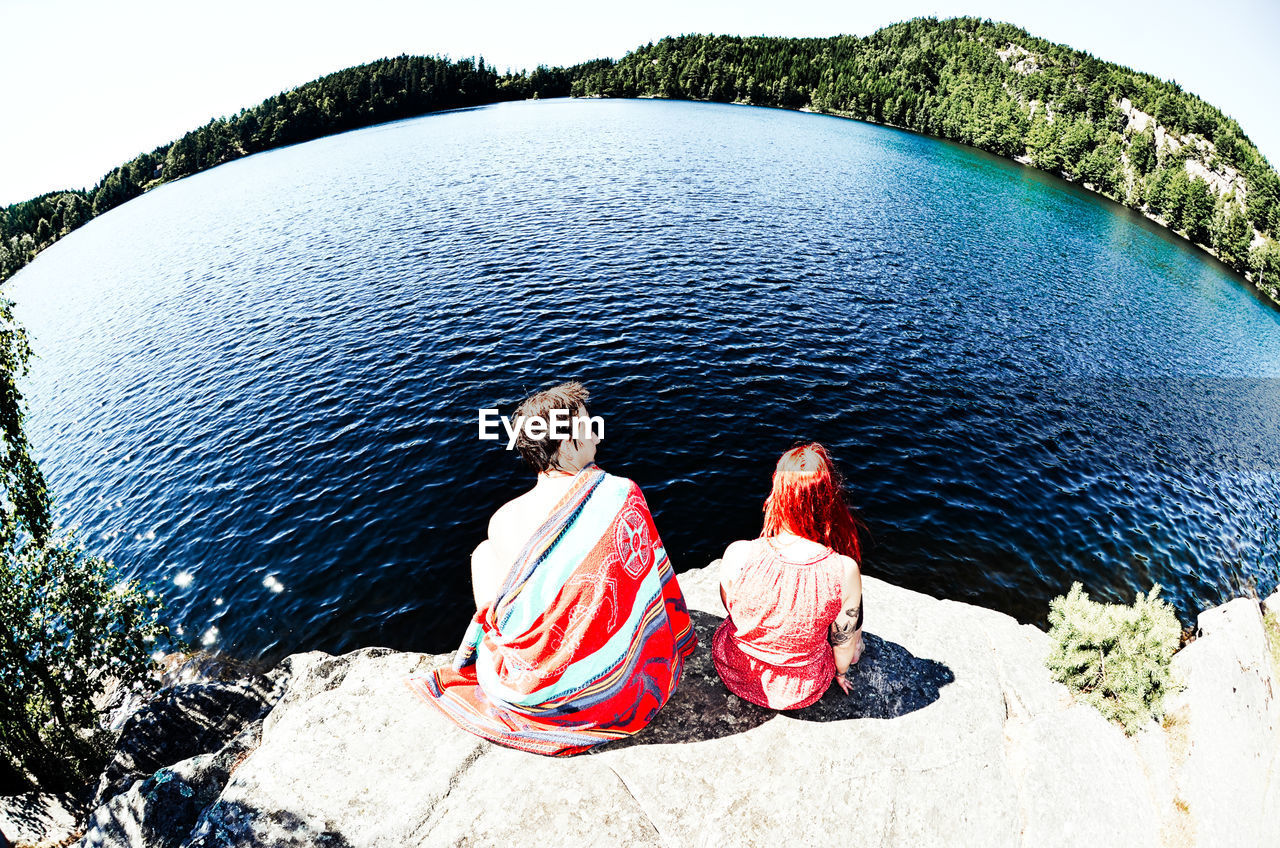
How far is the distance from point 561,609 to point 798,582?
7.30 ft

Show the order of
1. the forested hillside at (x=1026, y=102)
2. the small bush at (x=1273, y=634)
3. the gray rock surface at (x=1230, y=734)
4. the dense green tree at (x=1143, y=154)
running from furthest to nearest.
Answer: the dense green tree at (x=1143, y=154), the forested hillside at (x=1026, y=102), the small bush at (x=1273, y=634), the gray rock surface at (x=1230, y=734)

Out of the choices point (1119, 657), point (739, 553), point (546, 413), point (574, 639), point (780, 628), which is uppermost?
point (546, 413)

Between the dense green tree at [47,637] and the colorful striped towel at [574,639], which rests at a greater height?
the colorful striped towel at [574,639]

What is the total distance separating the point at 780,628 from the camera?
512 centimetres

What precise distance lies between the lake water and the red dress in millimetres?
2872

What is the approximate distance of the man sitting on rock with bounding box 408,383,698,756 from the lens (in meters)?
4.47

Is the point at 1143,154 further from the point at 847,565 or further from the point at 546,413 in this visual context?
the point at 546,413

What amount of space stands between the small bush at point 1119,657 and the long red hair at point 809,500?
4.04 metres

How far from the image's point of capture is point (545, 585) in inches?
174

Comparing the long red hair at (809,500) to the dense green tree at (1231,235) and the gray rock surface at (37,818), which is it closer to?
the gray rock surface at (37,818)

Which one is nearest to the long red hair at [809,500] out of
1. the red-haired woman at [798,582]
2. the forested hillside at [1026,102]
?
the red-haired woman at [798,582]

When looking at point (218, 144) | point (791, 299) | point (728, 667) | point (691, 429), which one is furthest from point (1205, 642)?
point (218, 144)

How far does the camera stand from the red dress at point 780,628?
496 centimetres

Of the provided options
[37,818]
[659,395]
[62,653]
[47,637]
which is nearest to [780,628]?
[659,395]
